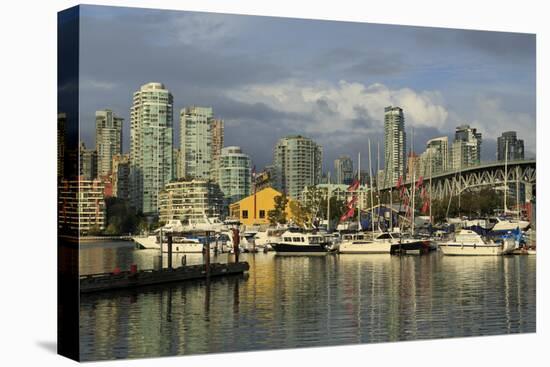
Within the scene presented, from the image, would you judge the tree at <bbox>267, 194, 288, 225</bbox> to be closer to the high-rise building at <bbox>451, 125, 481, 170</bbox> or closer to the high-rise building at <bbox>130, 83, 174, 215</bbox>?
the high-rise building at <bbox>130, 83, 174, 215</bbox>

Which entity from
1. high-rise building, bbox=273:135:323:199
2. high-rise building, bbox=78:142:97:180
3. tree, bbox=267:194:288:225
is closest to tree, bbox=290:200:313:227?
tree, bbox=267:194:288:225

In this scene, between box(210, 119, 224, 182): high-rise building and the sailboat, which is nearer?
box(210, 119, 224, 182): high-rise building

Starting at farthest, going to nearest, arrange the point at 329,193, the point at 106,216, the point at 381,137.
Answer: the point at 329,193 → the point at 381,137 → the point at 106,216

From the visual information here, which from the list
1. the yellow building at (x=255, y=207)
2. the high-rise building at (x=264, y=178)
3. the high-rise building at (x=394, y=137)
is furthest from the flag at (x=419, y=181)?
the high-rise building at (x=264, y=178)

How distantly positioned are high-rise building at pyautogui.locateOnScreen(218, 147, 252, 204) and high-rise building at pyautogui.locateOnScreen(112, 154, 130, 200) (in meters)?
1.50

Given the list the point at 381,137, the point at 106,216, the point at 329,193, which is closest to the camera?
the point at 106,216

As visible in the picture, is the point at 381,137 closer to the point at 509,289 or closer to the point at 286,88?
the point at 286,88

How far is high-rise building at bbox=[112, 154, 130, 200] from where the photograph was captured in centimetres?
1702

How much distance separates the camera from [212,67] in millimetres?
17453

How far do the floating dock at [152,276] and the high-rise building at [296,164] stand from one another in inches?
53.3

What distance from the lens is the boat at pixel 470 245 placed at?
891 inches

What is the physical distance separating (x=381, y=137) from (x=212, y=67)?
2997mm

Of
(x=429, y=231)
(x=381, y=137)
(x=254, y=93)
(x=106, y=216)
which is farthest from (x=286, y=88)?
(x=429, y=231)

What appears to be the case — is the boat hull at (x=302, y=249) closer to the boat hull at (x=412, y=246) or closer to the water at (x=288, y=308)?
the boat hull at (x=412, y=246)
